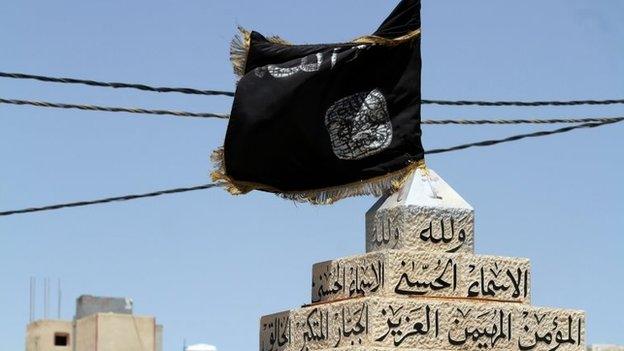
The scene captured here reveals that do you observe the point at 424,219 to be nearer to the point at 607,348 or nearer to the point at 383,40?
the point at 383,40

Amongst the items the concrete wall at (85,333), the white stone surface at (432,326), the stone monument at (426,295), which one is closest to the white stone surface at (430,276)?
the stone monument at (426,295)

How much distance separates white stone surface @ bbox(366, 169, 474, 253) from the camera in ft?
37.9

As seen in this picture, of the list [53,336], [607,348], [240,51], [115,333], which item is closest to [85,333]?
[115,333]

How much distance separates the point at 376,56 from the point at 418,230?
142 centimetres

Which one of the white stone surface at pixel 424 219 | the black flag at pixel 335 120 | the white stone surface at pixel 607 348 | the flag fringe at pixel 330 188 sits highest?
the black flag at pixel 335 120

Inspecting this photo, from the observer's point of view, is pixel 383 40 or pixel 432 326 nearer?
pixel 432 326

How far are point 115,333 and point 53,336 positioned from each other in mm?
3432

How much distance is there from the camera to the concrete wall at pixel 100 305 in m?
51.0

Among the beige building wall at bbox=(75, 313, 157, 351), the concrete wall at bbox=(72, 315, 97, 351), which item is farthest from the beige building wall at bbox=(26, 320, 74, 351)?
the beige building wall at bbox=(75, 313, 157, 351)

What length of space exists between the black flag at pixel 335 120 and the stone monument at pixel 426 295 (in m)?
0.31

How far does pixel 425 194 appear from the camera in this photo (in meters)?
11.7

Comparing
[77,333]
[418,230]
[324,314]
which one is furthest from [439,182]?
[77,333]

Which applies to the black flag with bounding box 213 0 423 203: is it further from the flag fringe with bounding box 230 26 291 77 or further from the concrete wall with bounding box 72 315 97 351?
the concrete wall with bounding box 72 315 97 351

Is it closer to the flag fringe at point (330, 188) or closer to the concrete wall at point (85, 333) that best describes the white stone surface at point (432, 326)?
the flag fringe at point (330, 188)
